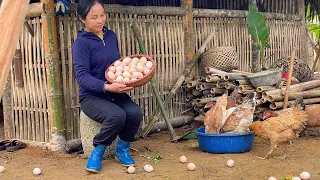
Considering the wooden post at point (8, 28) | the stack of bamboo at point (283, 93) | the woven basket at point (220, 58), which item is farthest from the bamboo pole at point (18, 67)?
the wooden post at point (8, 28)

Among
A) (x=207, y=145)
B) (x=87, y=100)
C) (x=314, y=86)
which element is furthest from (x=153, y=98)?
(x=314, y=86)

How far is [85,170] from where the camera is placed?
4945 millimetres

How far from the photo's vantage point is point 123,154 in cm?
508

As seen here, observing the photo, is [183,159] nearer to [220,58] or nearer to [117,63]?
[117,63]

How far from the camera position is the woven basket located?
7.46 meters

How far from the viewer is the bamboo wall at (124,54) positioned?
5816 mm

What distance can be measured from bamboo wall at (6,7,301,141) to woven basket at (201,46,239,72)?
0.37 metres

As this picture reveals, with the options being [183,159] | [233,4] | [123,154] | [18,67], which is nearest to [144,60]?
[123,154]

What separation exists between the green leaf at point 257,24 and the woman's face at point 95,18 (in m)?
3.72

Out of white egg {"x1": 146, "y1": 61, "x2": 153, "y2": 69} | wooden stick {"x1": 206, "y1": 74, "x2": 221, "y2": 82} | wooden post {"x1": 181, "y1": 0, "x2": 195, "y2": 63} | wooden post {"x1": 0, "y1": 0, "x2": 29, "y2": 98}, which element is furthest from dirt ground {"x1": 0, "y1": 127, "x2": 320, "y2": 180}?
wooden post {"x1": 0, "y1": 0, "x2": 29, "y2": 98}

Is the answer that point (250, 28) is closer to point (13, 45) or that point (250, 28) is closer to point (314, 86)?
point (314, 86)

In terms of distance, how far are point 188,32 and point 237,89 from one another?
1.48m

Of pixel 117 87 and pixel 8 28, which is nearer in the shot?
pixel 8 28

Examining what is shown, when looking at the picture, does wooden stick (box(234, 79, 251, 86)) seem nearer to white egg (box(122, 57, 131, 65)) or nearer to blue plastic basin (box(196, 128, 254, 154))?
blue plastic basin (box(196, 128, 254, 154))
